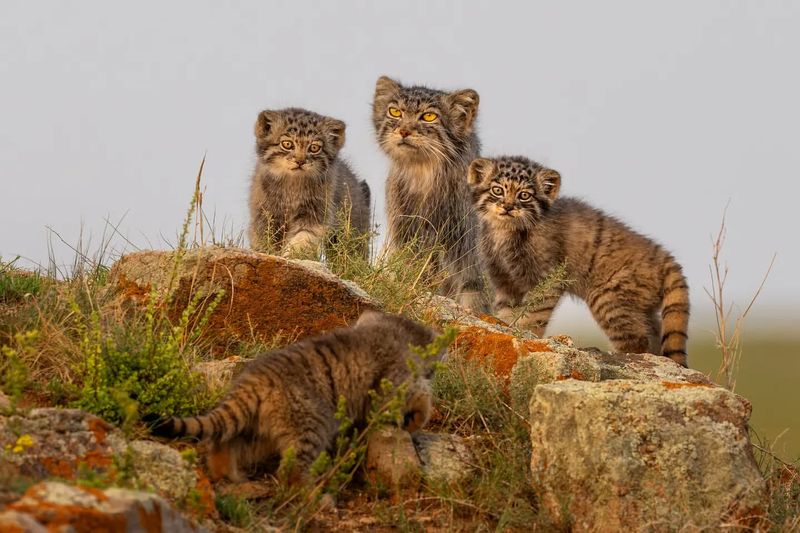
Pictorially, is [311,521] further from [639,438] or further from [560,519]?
[639,438]

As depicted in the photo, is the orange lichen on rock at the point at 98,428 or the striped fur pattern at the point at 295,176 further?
the striped fur pattern at the point at 295,176

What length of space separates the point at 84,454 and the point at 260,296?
291 centimetres

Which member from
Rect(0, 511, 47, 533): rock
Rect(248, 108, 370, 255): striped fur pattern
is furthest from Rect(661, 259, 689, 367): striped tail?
Rect(0, 511, 47, 533): rock

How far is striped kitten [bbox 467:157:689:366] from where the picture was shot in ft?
33.6

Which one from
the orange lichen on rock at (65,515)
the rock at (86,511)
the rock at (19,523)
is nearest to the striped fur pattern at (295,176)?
the rock at (86,511)

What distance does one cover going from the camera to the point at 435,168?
1184 centimetres

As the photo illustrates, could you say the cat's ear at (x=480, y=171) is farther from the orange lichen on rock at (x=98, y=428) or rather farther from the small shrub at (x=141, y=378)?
the orange lichen on rock at (x=98, y=428)

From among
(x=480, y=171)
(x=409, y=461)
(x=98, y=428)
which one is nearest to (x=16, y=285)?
(x=98, y=428)

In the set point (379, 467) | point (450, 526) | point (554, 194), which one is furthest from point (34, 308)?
point (554, 194)

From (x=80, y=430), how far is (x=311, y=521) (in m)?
1.31

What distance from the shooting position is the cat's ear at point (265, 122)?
1137 cm

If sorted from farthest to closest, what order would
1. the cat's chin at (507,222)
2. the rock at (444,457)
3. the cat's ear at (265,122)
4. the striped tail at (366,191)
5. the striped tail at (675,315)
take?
1. the striped tail at (366,191)
2. the cat's ear at (265,122)
3. the cat's chin at (507,222)
4. the striped tail at (675,315)
5. the rock at (444,457)

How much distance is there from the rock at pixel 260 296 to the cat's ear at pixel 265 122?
3.98 m

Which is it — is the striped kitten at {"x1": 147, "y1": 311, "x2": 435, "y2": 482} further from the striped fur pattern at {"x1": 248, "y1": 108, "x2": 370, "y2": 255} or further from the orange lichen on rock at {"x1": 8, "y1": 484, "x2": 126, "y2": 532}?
the striped fur pattern at {"x1": 248, "y1": 108, "x2": 370, "y2": 255}
